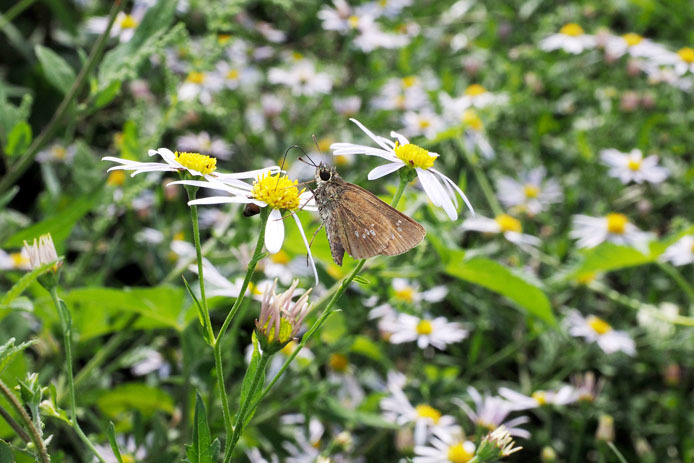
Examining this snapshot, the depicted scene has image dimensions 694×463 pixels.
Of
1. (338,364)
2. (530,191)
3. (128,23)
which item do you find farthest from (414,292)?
(128,23)

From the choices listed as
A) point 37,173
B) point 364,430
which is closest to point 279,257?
point 364,430

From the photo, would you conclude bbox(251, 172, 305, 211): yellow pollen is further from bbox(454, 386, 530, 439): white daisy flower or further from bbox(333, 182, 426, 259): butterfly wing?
bbox(454, 386, 530, 439): white daisy flower

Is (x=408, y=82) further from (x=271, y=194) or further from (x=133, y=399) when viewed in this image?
(x=271, y=194)

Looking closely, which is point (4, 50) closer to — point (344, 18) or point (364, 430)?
point (344, 18)

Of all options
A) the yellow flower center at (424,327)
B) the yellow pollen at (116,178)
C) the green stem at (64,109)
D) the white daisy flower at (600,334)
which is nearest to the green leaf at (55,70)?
the green stem at (64,109)

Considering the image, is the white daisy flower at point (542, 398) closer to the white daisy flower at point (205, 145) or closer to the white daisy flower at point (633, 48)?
the white daisy flower at point (205, 145)
